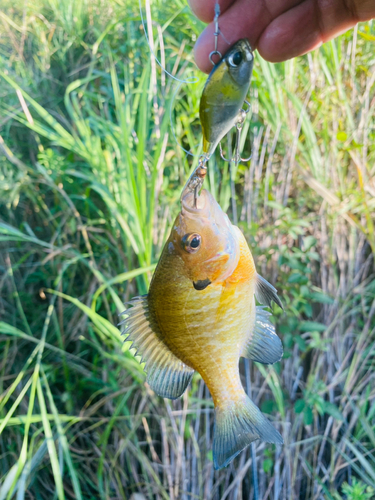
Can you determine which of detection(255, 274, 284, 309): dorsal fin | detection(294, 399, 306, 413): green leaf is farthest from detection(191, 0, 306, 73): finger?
detection(294, 399, 306, 413): green leaf

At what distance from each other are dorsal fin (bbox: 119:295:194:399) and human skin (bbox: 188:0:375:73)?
0.78 m

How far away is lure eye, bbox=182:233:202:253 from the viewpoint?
73 cm

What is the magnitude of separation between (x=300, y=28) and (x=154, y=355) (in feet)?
3.34

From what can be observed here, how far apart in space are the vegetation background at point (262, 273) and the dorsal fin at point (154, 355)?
0.48 meters

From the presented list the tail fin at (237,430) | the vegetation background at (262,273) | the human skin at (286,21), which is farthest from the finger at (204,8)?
the tail fin at (237,430)

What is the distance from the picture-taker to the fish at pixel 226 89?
67 cm

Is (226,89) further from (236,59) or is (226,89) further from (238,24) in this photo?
(238,24)

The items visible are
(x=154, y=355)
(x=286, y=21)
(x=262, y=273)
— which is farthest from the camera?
(x=262, y=273)

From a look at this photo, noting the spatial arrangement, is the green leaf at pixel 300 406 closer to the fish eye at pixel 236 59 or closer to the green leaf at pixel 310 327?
the green leaf at pixel 310 327

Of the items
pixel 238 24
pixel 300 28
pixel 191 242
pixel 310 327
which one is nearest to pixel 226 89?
pixel 191 242

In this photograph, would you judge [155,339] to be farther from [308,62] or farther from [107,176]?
[308,62]

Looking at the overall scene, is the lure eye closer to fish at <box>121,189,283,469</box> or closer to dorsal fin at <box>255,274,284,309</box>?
fish at <box>121,189,283,469</box>

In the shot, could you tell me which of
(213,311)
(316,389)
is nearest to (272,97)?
(213,311)

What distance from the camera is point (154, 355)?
813 mm
